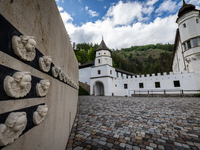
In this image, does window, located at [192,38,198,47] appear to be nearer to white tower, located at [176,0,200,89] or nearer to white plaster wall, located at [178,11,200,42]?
white tower, located at [176,0,200,89]

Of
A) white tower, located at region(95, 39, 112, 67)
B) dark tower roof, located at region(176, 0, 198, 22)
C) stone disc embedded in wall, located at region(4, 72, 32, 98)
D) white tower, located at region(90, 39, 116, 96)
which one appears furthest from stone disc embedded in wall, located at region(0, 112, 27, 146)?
white tower, located at region(95, 39, 112, 67)

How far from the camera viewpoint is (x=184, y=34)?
45.1 feet

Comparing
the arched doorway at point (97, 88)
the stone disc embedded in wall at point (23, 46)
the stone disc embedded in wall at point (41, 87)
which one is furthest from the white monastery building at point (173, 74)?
the stone disc embedded in wall at point (23, 46)

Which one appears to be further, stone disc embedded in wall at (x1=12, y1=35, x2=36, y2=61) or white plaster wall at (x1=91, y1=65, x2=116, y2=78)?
white plaster wall at (x1=91, y1=65, x2=116, y2=78)

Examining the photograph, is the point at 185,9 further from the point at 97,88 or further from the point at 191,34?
the point at 97,88

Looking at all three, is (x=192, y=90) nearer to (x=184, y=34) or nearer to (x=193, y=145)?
(x=184, y=34)

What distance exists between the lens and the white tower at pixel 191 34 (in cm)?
1266

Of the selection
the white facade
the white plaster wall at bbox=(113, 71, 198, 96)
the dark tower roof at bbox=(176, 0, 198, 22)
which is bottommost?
the white plaster wall at bbox=(113, 71, 198, 96)

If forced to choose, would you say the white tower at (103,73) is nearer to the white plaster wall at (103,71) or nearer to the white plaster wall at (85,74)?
the white plaster wall at (103,71)

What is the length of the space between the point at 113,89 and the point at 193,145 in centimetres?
1847

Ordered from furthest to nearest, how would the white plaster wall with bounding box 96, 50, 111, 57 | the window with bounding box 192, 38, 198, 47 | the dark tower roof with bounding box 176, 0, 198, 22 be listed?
1. the white plaster wall with bounding box 96, 50, 111, 57
2. the dark tower roof with bounding box 176, 0, 198, 22
3. the window with bounding box 192, 38, 198, 47

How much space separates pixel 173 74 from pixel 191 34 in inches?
234

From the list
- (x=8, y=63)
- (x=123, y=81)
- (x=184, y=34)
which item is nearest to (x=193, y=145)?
(x=8, y=63)

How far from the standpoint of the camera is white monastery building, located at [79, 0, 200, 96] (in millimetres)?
13016
